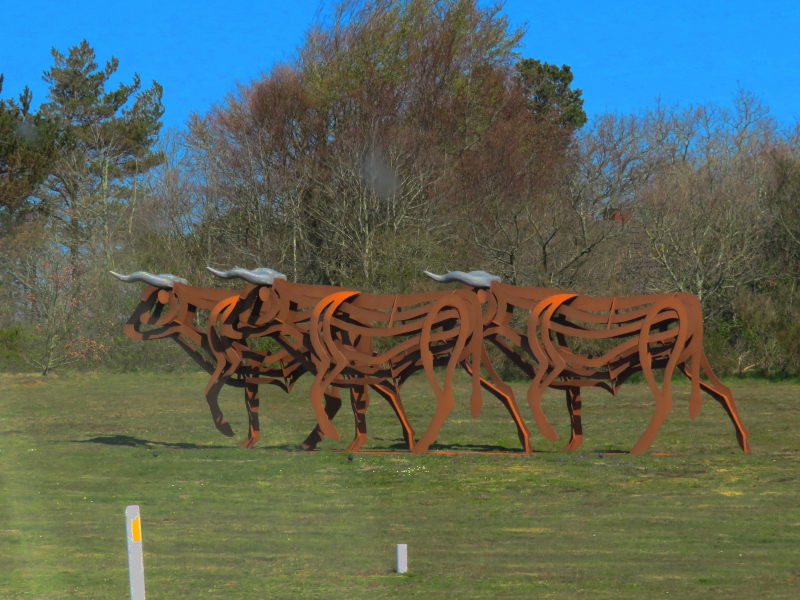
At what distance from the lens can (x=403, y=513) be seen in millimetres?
13086

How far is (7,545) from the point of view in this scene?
36.9 ft

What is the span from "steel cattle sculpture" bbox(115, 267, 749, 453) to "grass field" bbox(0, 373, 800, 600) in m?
0.88

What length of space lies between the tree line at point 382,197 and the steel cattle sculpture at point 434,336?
17.2 metres

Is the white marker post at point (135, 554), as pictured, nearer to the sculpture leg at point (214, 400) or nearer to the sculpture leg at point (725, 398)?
the sculpture leg at point (214, 400)

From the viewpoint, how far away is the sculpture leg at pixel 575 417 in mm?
18438

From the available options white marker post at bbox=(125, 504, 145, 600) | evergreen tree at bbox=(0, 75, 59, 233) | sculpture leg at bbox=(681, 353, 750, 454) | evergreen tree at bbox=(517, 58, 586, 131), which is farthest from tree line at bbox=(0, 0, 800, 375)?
white marker post at bbox=(125, 504, 145, 600)

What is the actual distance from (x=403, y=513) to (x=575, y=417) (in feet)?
20.3

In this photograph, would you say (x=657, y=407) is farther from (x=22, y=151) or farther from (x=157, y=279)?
(x=22, y=151)

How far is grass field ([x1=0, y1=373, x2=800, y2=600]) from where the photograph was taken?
9430mm

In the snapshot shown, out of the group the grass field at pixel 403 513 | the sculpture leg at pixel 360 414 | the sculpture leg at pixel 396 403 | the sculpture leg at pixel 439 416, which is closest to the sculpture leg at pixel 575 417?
the grass field at pixel 403 513

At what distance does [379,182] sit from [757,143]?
60.7 ft

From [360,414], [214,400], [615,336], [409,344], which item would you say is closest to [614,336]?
[615,336]

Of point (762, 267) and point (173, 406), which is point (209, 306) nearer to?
point (173, 406)

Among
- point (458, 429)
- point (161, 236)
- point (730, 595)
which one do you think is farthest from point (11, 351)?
point (730, 595)
